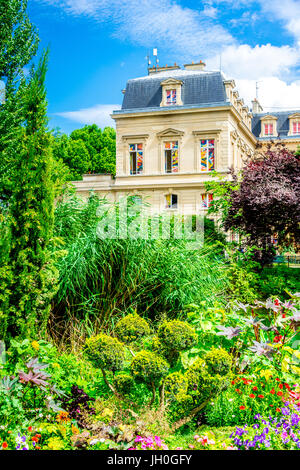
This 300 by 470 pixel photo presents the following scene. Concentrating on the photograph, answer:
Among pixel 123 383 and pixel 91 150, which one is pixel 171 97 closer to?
pixel 91 150

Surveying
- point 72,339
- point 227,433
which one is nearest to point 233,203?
point 72,339

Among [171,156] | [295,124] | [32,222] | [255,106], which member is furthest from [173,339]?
[255,106]

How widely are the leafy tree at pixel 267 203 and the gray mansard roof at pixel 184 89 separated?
14.1 m

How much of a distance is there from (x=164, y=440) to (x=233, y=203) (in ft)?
32.8

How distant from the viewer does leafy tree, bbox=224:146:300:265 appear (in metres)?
11.7

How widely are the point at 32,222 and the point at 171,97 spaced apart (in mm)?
24503

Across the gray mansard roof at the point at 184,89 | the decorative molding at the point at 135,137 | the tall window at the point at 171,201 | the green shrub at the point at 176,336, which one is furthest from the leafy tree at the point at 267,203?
the decorative molding at the point at 135,137

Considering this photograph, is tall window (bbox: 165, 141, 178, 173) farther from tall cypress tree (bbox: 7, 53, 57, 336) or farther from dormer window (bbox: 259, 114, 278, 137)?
tall cypress tree (bbox: 7, 53, 57, 336)

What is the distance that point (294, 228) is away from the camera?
1249 centimetres

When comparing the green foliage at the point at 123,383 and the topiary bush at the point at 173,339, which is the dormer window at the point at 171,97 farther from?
the green foliage at the point at 123,383

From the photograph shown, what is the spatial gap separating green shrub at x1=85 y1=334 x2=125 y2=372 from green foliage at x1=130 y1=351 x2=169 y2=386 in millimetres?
142

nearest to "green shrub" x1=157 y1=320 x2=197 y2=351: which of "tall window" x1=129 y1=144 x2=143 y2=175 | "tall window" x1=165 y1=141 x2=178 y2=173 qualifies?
"tall window" x1=165 y1=141 x2=178 y2=173

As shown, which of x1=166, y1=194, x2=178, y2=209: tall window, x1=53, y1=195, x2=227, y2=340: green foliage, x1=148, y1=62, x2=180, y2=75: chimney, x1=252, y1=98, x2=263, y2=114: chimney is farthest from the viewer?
x1=252, y1=98, x2=263, y2=114: chimney

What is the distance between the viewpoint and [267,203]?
461 inches
